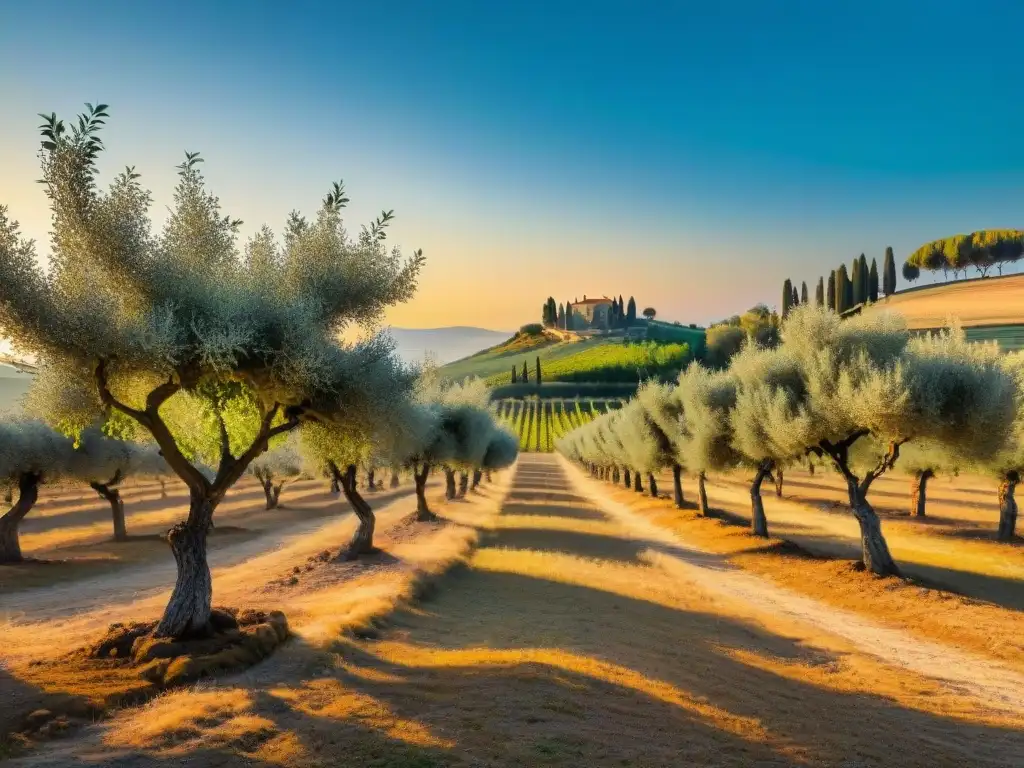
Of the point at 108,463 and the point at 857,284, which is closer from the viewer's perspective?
the point at 108,463

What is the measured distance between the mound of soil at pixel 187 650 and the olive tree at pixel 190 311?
1.66ft

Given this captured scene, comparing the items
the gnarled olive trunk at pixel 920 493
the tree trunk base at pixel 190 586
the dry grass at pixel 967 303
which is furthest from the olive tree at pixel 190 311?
the dry grass at pixel 967 303

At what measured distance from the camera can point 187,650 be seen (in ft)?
39.2

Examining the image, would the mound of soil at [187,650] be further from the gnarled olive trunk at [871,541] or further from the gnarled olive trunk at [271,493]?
the gnarled olive trunk at [271,493]

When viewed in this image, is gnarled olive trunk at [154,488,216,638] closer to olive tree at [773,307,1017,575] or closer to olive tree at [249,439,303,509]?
olive tree at [773,307,1017,575]

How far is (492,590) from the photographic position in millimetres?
21641

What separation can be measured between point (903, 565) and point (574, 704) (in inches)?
883

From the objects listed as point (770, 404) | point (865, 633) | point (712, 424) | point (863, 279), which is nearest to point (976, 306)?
point (863, 279)

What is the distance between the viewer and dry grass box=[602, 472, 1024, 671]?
17625 mm

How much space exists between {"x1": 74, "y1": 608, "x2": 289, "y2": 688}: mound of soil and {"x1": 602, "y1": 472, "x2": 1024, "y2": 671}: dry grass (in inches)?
695

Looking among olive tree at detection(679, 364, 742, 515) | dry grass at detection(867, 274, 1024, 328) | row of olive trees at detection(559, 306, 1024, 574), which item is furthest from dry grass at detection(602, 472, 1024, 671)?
dry grass at detection(867, 274, 1024, 328)

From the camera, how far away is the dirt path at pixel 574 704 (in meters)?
8.14

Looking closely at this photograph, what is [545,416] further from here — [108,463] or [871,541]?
[871,541]

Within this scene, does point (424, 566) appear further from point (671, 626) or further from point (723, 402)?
point (723, 402)
